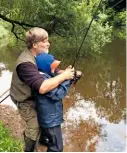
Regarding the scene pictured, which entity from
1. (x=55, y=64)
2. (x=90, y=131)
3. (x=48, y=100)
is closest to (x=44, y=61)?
(x=55, y=64)

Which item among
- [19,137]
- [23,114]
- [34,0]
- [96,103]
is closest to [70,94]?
[96,103]

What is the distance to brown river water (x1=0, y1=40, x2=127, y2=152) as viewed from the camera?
267 inches

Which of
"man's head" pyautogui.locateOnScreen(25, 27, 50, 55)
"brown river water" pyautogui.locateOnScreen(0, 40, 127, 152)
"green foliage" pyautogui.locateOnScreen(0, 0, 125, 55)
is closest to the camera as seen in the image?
"man's head" pyautogui.locateOnScreen(25, 27, 50, 55)

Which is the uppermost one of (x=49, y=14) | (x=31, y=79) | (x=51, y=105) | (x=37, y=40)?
(x=37, y=40)

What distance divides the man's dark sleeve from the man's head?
0.18 m

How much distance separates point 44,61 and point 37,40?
0.19 m

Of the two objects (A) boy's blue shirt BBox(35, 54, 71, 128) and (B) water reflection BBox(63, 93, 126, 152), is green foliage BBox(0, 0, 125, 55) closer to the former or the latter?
(B) water reflection BBox(63, 93, 126, 152)

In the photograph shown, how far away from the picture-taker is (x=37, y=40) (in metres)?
2.79

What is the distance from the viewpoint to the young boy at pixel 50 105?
110 inches

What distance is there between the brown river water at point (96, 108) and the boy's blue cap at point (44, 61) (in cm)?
362

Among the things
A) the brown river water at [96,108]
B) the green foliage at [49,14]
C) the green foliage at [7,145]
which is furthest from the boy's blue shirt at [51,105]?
the green foliage at [49,14]

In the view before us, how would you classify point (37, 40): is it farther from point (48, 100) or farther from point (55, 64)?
point (48, 100)

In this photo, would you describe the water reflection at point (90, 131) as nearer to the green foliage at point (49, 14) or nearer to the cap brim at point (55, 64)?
the green foliage at point (49, 14)

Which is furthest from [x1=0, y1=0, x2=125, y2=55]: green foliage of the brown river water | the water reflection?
the water reflection
